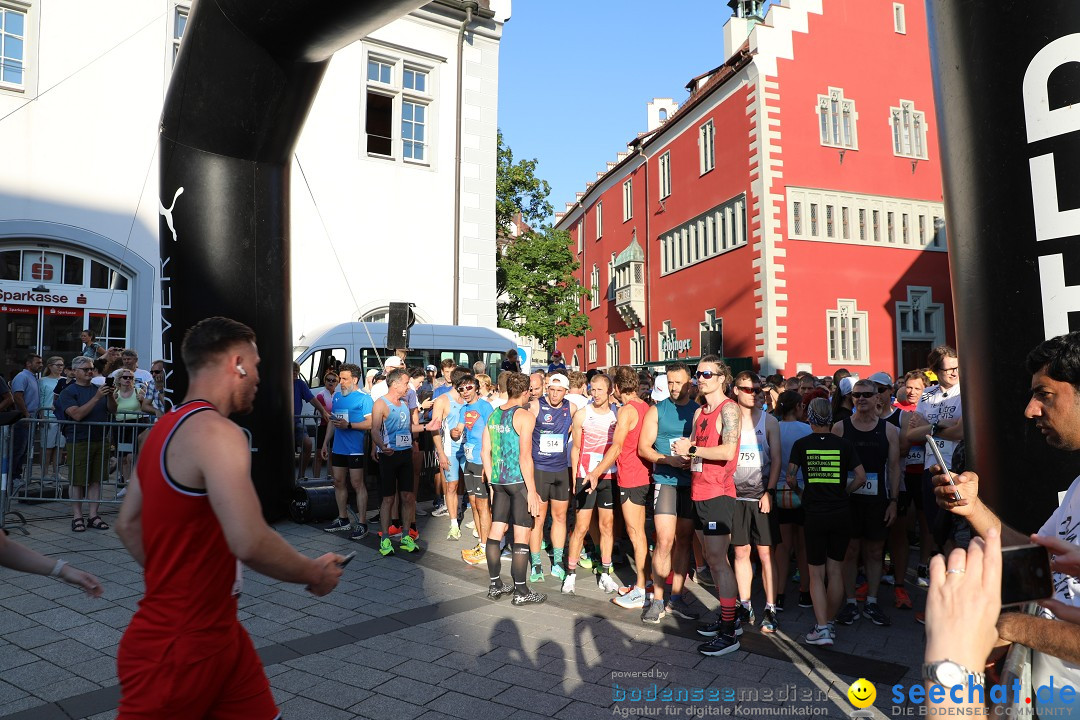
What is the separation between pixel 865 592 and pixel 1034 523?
3150 millimetres

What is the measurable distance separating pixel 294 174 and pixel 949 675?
16.8m

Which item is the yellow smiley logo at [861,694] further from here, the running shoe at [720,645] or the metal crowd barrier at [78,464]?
the metal crowd barrier at [78,464]

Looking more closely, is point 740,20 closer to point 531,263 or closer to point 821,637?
point 531,263

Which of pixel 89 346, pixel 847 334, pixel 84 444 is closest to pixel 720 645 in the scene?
pixel 84 444

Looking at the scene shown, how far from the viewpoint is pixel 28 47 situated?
1366cm

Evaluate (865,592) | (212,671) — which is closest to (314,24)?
(212,671)

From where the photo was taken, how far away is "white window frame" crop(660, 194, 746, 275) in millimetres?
26984

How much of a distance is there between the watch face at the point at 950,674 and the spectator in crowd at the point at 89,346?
14.2 metres

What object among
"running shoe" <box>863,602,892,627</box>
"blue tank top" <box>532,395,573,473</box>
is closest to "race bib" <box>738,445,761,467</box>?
"running shoe" <box>863,602,892,627</box>

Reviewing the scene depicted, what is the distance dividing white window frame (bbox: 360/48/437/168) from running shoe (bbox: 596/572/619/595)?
528 inches

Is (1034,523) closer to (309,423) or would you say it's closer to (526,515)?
(526,515)

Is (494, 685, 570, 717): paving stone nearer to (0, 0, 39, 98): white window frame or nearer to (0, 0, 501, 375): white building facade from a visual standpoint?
(0, 0, 501, 375): white building facade

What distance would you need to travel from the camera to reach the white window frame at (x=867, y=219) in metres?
25.7

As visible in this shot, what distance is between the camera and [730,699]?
416cm
